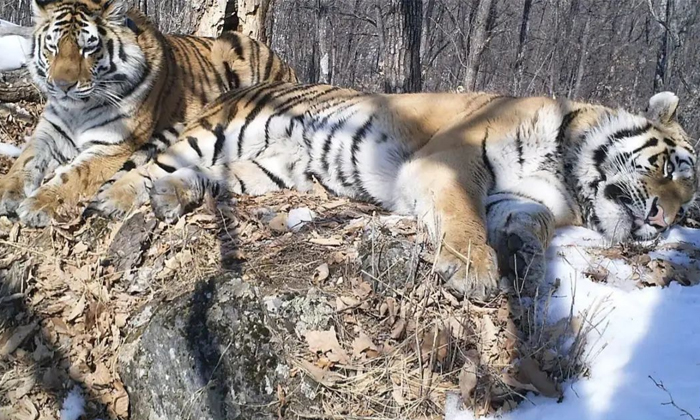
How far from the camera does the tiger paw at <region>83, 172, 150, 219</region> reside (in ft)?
10.1

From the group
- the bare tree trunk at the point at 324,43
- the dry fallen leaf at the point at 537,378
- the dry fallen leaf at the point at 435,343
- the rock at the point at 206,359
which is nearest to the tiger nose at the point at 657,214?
the dry fallen leaf at the point at 537,378

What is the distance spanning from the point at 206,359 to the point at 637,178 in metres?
2.19

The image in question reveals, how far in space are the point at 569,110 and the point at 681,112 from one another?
4.80 metres

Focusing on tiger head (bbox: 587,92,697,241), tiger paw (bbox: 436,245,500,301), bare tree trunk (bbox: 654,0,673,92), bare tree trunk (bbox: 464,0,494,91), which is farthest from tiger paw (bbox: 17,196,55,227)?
bare tree trunk (bbox: 654,0,673,92)

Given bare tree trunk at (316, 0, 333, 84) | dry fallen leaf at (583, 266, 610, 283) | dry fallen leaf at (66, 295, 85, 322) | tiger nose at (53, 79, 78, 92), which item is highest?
tiger nose at (53, 79, 78, 92)

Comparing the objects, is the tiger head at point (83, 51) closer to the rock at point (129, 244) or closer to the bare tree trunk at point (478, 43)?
the rock at point (129, 244)

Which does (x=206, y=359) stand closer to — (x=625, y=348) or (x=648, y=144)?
(x=625, y=348)

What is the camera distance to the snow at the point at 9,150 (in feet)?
13.3

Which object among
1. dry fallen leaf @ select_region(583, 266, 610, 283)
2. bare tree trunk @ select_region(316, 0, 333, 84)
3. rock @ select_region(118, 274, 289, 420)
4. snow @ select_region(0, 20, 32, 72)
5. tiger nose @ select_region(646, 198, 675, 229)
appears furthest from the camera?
bare tree trunk @ select_region(316, 0, 333, 84)

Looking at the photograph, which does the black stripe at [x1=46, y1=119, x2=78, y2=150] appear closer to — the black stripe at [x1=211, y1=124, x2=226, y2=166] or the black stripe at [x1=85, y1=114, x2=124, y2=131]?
the black stripe at [x1=85, y1=114, x2=124, y2=131]

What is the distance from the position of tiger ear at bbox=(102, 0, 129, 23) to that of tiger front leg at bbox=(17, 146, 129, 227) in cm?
75

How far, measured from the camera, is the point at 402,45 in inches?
225

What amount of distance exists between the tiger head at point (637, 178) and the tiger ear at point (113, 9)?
Answer: 269 cm

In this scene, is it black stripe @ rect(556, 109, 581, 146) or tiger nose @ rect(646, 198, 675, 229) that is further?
black stripe @ rect(556, 109, 581, 146)
